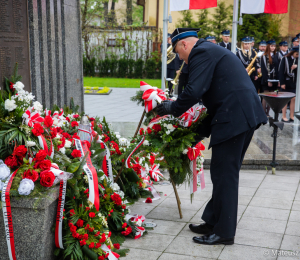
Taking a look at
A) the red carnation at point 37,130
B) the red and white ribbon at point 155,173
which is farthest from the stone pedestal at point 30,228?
the red and white ribbon at point 155,173

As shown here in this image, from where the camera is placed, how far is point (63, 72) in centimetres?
482

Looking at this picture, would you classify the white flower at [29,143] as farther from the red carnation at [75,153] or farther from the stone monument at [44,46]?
the stone monument at [44,46]

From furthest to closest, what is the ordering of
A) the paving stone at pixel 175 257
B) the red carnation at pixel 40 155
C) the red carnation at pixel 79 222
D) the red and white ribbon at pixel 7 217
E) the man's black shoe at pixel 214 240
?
1. the man's black shoe at pixel 214 240
2. the paving stone at pixel 175 257
3. the red carnation at pixel 79 222
4. the red carnation at pixel 40 155
5. the red and white ribbon at pixel 7 217

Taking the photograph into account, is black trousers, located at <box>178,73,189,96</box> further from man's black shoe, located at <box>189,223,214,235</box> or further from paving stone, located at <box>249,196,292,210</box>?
man's black shoe, located at <box>189,223,214,235</box>

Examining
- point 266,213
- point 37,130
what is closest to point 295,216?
point 266,213

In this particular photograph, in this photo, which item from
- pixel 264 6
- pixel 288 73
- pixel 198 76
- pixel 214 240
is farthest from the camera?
pixel 288 73

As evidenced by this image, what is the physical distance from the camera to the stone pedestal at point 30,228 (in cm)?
270

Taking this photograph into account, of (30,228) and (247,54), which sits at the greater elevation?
(247,54)

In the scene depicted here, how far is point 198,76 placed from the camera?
319 centimetres

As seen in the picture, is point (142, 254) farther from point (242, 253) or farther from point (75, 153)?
point (75, 153)

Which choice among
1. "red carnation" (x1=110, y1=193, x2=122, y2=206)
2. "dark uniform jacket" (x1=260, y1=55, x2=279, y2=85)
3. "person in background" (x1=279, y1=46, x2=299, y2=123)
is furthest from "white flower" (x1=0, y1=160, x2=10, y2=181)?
"dark uniform jacket" (x1=260, y1=55, x2=279, y2=85)

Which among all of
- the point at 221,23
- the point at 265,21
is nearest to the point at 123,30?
the point at 221,23

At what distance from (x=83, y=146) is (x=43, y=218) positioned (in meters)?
0.82

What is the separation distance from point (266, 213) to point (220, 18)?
A: 67.9ft
